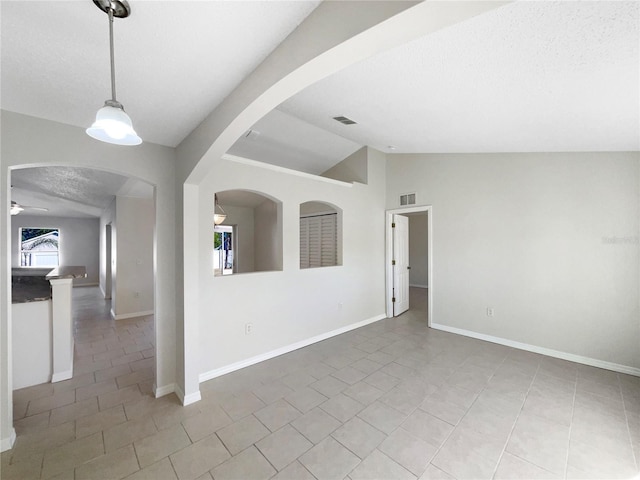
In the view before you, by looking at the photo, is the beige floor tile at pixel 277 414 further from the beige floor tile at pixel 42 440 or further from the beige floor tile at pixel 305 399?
the beige floor tile at pixel 42 440

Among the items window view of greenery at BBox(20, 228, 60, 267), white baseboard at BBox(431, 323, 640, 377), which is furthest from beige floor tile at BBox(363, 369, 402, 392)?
window view of greenery at BBox(20, 228, 60, 267)

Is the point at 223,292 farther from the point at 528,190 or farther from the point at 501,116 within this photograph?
the point at 528,190

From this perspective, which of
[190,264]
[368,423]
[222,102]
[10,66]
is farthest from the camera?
[190,264]

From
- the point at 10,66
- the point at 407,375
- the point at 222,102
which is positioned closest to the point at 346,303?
the point at 407,375

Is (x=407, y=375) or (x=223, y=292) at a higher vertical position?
(x=223, y=292)

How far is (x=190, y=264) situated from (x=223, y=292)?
0.66 metres

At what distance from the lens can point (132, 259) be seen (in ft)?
18.4

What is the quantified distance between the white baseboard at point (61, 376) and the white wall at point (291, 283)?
5.08ft

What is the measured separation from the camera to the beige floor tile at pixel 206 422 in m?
2.08

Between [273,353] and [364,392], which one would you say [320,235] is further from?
[364,392]

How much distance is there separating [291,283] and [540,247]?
336cm

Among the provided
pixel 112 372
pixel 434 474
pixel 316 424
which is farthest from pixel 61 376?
pixel 434 474

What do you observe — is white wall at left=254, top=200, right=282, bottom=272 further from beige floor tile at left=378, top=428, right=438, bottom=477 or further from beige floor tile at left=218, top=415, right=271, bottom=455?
beige floor tile at left=378, top=428, right=438, bottom=477

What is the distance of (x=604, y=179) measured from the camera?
3.16 m
